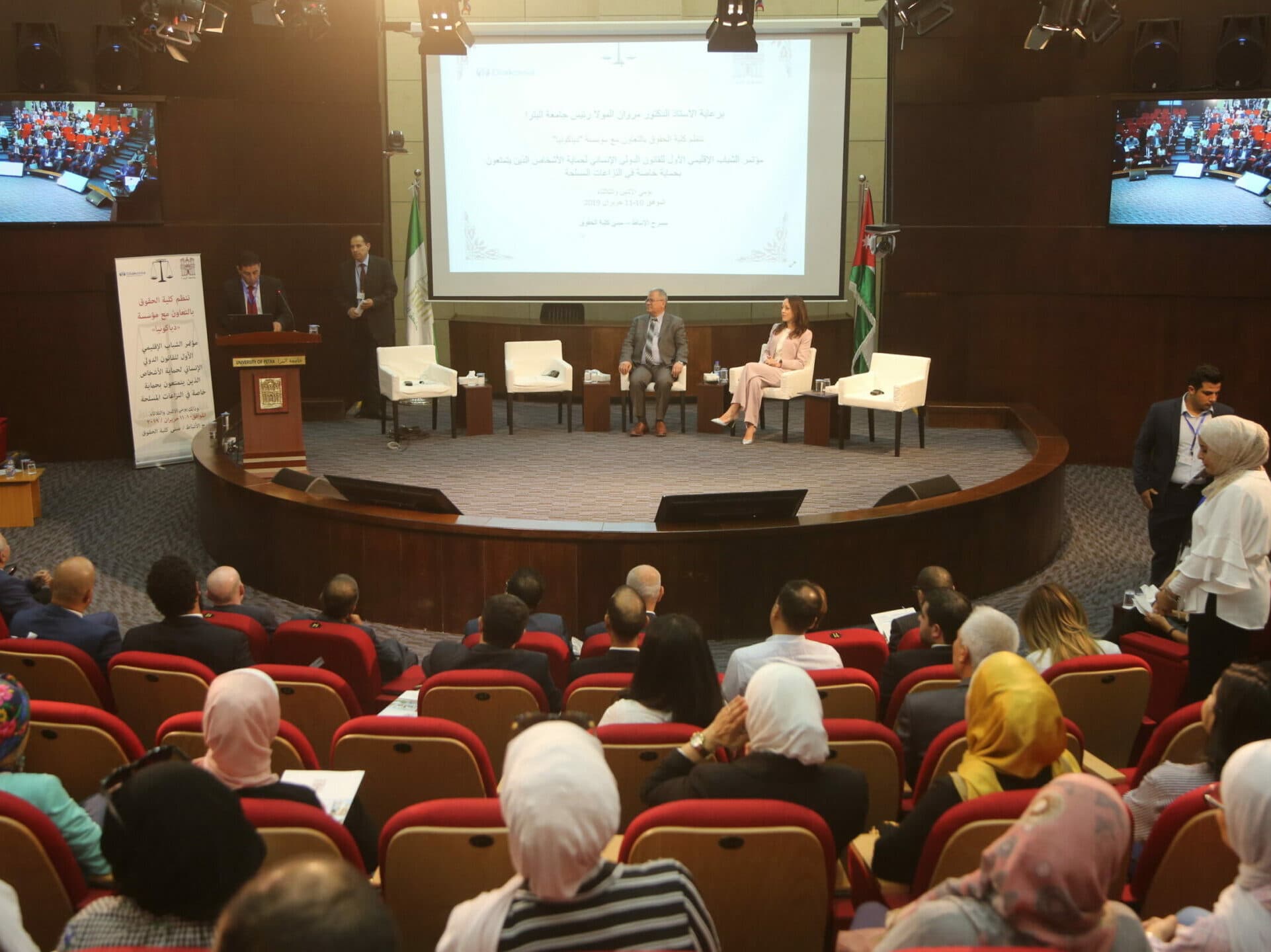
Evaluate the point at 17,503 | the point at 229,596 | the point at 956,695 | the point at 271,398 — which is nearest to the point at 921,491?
the point at 956,695

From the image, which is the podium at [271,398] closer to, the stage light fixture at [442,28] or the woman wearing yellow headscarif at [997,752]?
the stage light fixture at [442,28]

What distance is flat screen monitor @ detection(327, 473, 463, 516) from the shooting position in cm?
614

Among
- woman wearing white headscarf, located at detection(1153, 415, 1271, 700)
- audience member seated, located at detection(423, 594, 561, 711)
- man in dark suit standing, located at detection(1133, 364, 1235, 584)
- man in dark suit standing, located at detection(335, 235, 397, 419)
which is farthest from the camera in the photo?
man in dark suit standing, located at detection(335, 235, 397, 419)

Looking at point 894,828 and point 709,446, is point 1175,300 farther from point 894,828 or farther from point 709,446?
point 894,828

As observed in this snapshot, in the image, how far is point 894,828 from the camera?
8.47ft

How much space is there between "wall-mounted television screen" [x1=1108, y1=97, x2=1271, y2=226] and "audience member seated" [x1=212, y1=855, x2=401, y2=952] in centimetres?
947

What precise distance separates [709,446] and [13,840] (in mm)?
7125

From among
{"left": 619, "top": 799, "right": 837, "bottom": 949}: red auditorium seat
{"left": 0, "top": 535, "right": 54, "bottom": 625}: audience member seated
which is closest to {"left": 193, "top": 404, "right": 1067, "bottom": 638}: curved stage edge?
{"left": 0, "top": 535, "right": 54, "bottom": 625}: audience member seated

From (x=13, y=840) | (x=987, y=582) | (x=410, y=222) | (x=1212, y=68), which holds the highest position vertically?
(x=1212, y=68)

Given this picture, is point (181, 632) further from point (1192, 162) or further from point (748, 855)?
point (1192, 162)

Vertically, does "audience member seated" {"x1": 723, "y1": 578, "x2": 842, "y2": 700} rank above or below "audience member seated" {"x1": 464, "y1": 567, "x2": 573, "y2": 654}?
above

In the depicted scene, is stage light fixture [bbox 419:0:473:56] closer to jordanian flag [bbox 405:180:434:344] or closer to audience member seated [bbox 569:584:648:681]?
jordanian flag [bbox 405:180:434:344]

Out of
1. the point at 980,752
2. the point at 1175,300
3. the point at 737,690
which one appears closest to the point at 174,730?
the point at 737,690

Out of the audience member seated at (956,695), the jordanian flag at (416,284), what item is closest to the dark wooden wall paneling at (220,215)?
the jordanian flag at (416,284)
